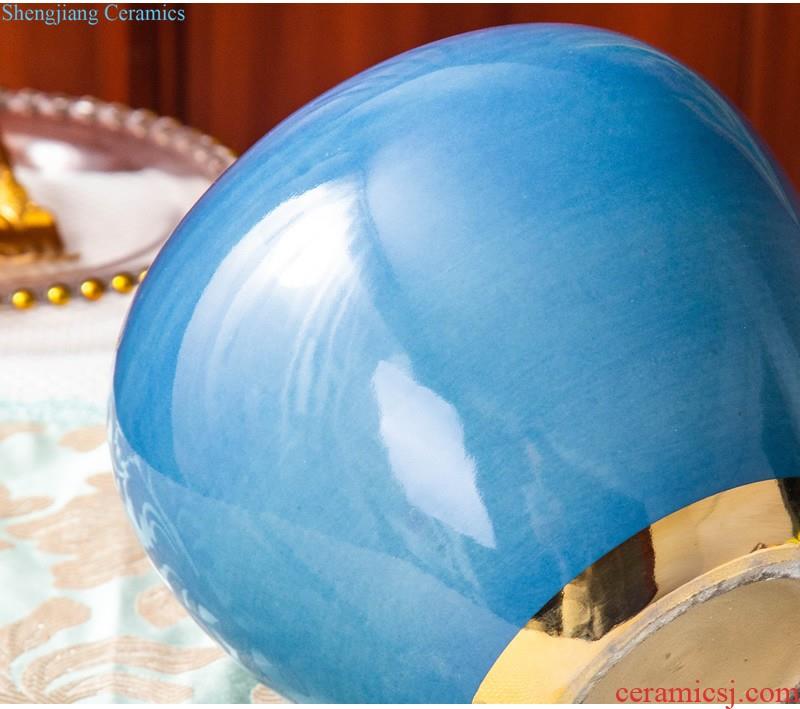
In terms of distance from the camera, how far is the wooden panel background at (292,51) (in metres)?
1.37

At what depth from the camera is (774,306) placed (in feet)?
1.12

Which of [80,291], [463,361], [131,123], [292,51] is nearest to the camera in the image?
[463,361]

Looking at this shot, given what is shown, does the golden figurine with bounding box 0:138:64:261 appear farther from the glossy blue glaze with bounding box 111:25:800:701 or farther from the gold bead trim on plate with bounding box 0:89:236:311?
the glossy blue glaze with bounding box 111:25:800:701

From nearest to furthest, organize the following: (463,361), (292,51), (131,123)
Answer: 1. (463,361)
2. (131,123)
3. (292,51)

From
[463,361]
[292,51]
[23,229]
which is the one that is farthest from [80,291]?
[292,51]

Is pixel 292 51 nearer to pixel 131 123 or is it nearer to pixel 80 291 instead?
pixel 131 123

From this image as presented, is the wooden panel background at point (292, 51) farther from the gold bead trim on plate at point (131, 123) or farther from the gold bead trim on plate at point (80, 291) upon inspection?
the gold bead trim on plate at point (80, 291)

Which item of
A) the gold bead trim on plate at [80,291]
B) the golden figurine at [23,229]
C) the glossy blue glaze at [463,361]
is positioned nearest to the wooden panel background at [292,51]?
the golden figurine at [23,229]

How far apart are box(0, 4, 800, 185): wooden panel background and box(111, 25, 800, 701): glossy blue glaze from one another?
1080 mm

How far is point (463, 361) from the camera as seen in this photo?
316mm

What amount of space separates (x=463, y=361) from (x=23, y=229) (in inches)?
24.6

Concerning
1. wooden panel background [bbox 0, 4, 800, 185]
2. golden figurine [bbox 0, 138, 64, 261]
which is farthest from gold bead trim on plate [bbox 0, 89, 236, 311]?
wooden panel background [bbox 0, 4, 800, 185]

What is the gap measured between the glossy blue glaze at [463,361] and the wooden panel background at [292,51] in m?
1.08

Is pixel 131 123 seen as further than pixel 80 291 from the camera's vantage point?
Yes
